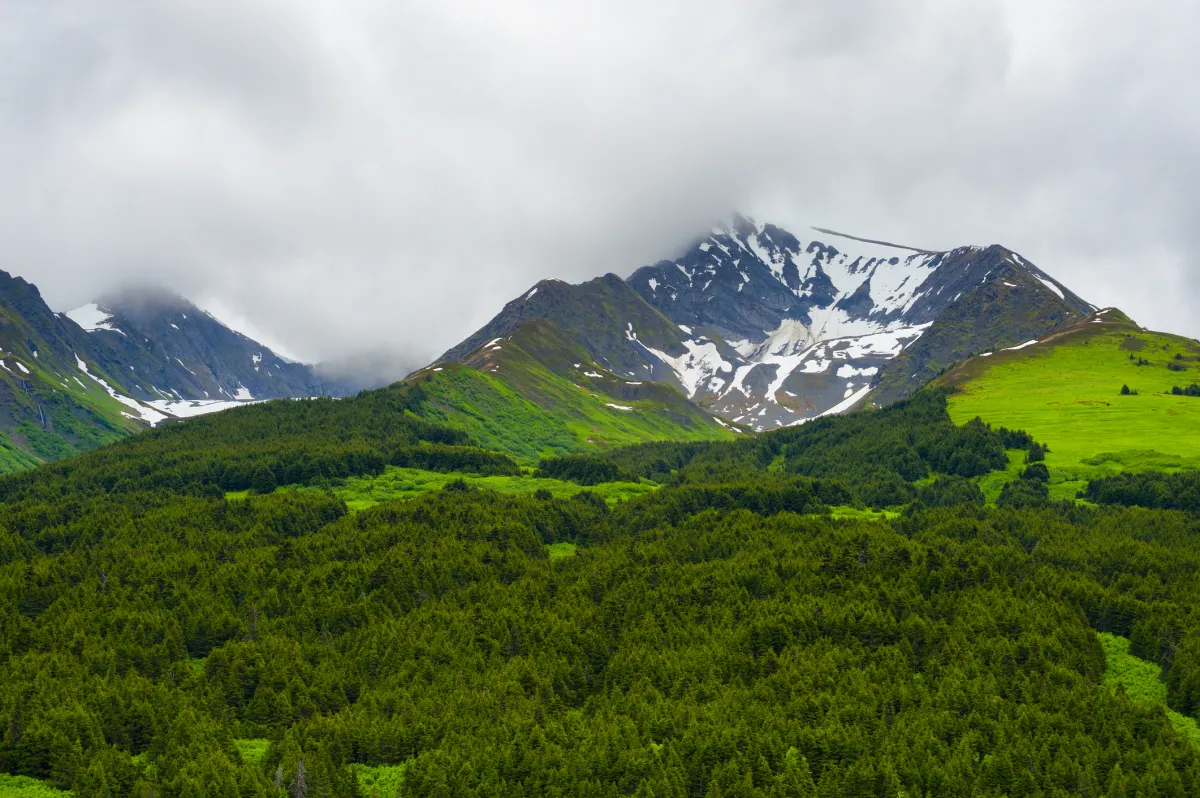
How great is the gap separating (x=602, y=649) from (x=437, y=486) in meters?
98.6

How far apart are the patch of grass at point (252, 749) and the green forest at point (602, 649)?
0.40m

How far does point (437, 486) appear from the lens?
176125mm

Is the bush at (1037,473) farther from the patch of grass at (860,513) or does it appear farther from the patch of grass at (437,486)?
the patch of grass at (437,486)

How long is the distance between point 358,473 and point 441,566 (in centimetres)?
8551

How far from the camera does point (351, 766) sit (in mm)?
57000

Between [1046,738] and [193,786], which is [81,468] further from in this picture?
[1046,738]

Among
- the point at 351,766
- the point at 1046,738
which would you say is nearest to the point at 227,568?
the point at 351,766

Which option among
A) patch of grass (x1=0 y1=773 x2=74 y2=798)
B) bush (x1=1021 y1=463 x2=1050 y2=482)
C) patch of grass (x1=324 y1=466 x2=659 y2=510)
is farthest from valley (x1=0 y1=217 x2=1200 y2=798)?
patch of grass (x1=324 y1=466 x2=659 y2=510)

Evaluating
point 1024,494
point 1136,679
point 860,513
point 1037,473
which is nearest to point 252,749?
point 1136,679

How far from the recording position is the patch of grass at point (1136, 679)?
62.4 m

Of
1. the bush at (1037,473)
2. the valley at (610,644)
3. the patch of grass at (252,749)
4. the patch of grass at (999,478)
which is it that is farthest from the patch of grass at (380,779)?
the bush at (1037,473)

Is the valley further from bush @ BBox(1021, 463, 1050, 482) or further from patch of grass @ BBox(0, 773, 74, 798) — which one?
bush @ BBox(1021, 463, 1050, 482)

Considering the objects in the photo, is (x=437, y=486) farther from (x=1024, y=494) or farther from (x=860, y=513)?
(x=1024, y=494)

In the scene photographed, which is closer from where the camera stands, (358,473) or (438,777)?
(438,777)
